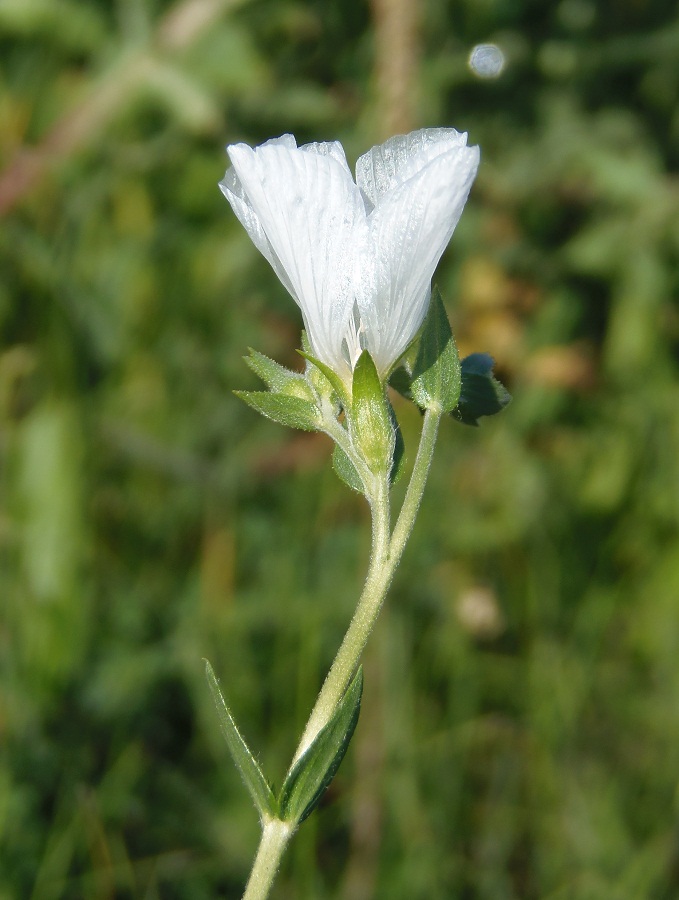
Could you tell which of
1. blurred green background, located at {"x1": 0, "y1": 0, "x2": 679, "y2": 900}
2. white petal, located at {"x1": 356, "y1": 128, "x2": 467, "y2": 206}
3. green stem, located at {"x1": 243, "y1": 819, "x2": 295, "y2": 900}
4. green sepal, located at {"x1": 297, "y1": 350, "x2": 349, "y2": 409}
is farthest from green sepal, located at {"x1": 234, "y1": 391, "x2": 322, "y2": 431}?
blurred green background, located at {"x1": 0, "y1": 0, "x2": 679, "y2": 900}

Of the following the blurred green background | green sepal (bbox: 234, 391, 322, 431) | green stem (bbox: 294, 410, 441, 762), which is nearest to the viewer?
green stem (bbox: 294, 410, 441, 762)

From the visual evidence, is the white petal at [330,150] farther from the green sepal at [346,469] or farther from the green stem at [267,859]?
the green stem at [267,859]

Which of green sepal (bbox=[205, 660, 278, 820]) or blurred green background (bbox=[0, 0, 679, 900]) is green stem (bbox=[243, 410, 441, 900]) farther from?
blurred green background (bbox=[0, 0, 679, 900])

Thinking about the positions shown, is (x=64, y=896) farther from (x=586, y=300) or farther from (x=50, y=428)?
(x=586, y=300)

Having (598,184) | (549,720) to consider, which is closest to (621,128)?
(598,184)

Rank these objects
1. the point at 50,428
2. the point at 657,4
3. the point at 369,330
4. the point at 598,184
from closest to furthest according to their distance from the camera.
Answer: the point at 369,330 → the point at 50,428 → the point at 598,184 → the point at 657,4

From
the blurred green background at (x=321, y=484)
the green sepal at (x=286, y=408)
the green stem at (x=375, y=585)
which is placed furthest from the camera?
the blurred green background at (x=321, y=484)

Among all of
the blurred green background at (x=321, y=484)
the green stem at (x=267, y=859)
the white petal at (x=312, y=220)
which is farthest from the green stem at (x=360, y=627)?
the blurred green background at (x=321, y=484)
